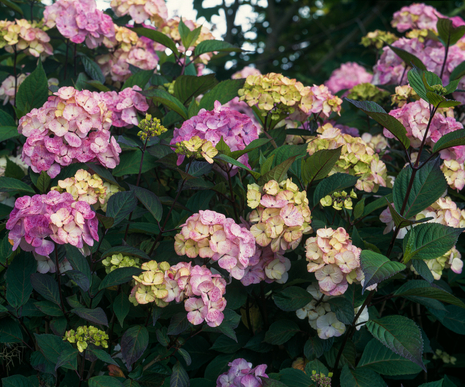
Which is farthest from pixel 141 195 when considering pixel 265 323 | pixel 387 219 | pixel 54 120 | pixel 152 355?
pixel 387 219

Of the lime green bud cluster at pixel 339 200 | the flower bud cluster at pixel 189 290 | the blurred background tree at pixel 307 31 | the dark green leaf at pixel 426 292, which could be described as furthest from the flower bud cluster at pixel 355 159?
the blurred background tree at pixel 307 31

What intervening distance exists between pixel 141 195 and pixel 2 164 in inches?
30.1

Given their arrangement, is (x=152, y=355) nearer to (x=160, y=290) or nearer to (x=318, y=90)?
(x=160, y=290)

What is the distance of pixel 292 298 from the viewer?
4.47 feet

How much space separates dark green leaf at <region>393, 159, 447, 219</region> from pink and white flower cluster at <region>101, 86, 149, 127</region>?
0.99 metres

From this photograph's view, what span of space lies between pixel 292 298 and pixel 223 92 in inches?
35.5

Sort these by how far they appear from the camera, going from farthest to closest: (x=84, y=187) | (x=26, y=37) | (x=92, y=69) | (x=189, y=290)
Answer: (x=92, y=69) < (x=26, y=37) < (x=84, y=187) < (x=189, y=290)

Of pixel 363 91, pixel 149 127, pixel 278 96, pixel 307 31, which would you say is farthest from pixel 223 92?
pixel 307 31

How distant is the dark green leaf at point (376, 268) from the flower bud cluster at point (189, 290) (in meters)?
0.39

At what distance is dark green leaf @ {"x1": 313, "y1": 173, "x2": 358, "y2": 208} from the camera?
1448 millimetres

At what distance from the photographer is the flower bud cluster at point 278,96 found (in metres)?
1.66

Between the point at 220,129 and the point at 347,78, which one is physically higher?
the point at 220,129

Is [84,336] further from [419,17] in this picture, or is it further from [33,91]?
[419,17]

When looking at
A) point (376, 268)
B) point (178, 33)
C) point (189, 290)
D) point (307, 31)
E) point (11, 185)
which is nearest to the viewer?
point (376, 268)
